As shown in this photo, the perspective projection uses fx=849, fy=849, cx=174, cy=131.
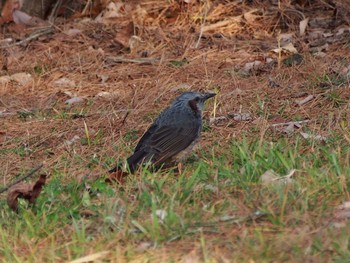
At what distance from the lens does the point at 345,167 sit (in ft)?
19.0

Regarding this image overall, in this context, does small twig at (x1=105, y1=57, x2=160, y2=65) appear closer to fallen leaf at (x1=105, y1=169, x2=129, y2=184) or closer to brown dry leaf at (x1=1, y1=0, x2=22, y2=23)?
brown dry leaf at (x1=1, y1=0, x2=22, y2=23)

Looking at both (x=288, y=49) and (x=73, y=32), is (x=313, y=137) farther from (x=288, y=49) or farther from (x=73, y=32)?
(x=73, y=32)

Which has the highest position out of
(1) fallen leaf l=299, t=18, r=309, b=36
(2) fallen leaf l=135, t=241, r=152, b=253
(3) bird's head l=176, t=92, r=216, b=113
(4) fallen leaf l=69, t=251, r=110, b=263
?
(4) fallen leaf l=69, t=251, r=110, b=263

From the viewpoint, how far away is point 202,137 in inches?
308

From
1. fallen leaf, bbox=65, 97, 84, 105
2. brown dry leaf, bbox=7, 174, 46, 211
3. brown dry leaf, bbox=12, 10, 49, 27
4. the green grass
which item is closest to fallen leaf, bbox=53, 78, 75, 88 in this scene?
fallen leaf, bbox=65, 97, 84, 105

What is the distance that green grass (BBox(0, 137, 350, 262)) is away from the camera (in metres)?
4.82

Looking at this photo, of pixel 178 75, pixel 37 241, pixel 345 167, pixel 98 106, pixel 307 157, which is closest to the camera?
pixel 37 241

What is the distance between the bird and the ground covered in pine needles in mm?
199

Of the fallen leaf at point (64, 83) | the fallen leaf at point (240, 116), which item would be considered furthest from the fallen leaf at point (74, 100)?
the fallen leaf at point (240, 116)

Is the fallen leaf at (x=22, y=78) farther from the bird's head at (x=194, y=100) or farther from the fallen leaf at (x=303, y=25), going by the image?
the fallen leaf at (x=303, y=25)

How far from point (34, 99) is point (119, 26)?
227cm

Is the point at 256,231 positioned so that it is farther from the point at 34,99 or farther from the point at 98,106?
the point at 34,99

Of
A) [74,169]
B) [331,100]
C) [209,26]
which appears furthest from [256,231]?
[209,26]

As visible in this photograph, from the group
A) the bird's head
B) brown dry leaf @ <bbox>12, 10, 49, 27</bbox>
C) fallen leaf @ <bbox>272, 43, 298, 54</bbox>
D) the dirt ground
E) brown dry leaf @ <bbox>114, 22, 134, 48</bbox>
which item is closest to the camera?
the bird's head
